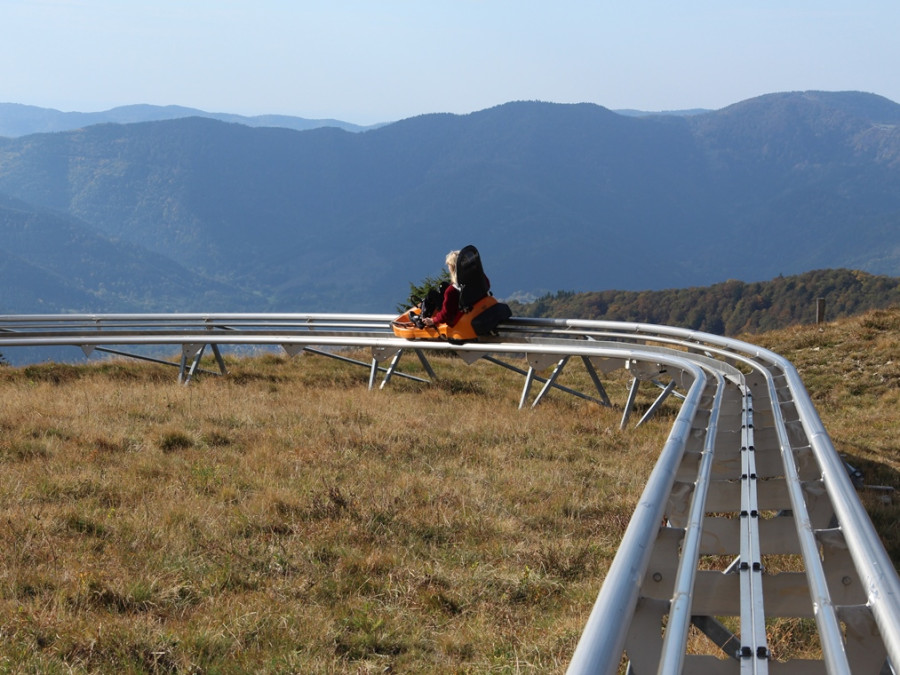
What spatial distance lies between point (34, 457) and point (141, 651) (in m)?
4.27

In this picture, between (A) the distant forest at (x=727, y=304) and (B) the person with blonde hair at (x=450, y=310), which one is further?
(A) the distant forest at (x=727, y=304)

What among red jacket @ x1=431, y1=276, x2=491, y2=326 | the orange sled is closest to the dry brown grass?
the orange sled

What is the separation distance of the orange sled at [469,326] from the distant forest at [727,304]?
72150 mm

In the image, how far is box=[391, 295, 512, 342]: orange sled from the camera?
12469mm

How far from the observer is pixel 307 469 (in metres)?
7.39

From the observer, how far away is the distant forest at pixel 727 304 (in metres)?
92.4

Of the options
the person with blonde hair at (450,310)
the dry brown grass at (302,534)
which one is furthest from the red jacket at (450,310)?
the dry brown grass at (302,534)

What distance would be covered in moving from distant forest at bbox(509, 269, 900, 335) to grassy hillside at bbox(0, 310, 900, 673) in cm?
7547

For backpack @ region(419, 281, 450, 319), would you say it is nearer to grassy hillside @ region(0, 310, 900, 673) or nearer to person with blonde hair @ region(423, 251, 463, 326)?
person with blonde hair @ region(423, 251, 463, 326)

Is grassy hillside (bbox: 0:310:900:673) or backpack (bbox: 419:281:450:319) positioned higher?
backpack (bbox: 419:281:450:319)

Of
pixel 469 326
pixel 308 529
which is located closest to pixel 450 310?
pixel 469 326

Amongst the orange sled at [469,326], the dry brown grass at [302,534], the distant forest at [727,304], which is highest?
the distant forest at [727,304]

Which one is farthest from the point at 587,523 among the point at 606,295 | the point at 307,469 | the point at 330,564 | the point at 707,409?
the point at 606,295

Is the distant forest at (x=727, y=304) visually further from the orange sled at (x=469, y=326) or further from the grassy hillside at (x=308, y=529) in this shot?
the grassy hillside at (x=308, y=529)
